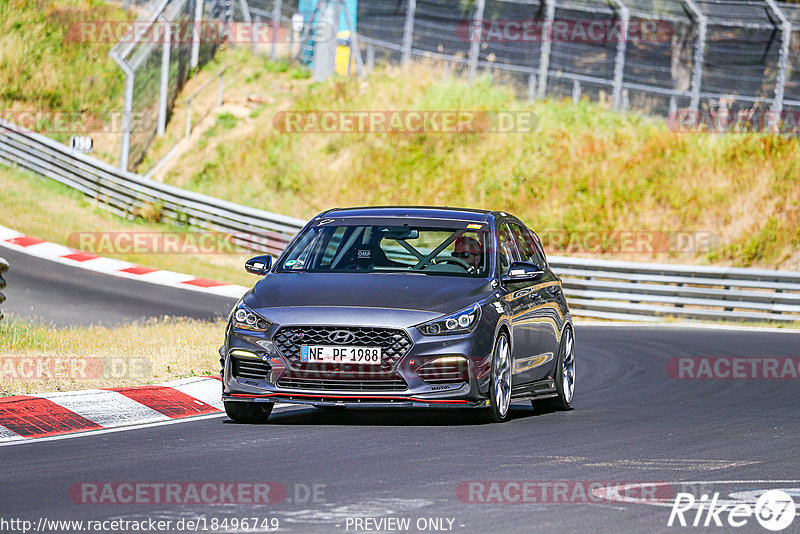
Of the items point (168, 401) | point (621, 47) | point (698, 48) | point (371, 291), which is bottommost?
point (168, 401)

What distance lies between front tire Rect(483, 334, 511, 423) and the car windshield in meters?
0.69

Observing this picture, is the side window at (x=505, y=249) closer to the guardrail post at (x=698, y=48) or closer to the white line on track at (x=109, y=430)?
the white line on track at (x=109, y=430)

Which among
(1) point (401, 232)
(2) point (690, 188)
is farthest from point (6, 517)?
(2) point (690, 188)

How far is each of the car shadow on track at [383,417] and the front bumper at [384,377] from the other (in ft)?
1.55

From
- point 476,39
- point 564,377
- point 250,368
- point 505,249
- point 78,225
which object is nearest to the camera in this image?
point 250,368

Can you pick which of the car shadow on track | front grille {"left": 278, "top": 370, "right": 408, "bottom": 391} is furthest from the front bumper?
the car shadow on track

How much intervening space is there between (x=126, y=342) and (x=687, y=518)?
919 cm

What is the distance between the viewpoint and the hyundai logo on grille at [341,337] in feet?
32.1

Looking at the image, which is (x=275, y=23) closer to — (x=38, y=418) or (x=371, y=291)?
(x=371, y=291)

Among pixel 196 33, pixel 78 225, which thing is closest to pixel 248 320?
pixel 78 225

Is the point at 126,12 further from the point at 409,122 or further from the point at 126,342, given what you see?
the point at 126,342

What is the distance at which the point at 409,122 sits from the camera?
117 ft

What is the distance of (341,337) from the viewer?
9797mm

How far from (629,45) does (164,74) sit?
1140cm
